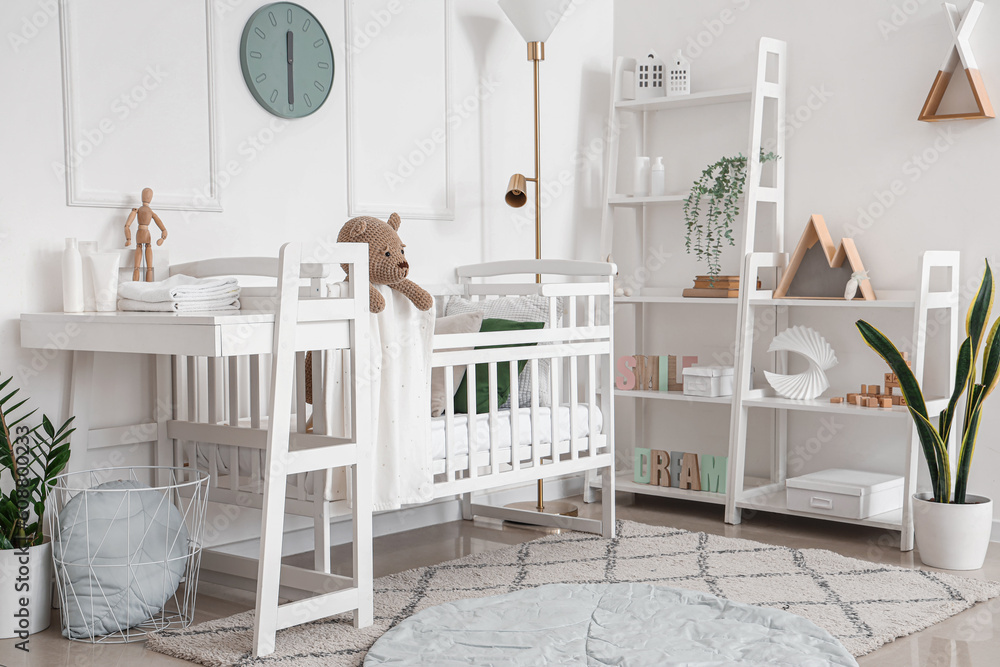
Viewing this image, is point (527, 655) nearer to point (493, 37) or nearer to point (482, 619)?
point (482, 619)


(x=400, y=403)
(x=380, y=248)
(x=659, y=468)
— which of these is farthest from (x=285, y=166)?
(x=659, y=468)

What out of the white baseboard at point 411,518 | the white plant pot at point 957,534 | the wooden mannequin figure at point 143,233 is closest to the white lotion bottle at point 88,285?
the wooden mannequin figure at point 143,233

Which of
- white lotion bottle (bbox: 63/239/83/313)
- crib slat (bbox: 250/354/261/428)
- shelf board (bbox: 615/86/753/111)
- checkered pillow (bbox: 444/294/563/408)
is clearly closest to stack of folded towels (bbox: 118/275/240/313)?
white lotion bottle (bbox: 63/239/83/313)

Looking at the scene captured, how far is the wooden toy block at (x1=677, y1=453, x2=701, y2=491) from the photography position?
3635mm

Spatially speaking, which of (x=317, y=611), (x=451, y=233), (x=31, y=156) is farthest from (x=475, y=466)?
(x=31, y=156)

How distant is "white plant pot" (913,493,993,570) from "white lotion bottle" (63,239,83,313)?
7.77ft

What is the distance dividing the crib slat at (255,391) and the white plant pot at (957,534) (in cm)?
189

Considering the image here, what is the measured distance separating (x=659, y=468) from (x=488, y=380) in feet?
3.53

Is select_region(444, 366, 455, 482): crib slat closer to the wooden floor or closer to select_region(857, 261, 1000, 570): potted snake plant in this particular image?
the wooden floor

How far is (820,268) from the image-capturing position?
11.5 feet

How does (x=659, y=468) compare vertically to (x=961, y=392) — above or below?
below

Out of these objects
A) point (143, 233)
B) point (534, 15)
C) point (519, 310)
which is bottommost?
point (519, 310)

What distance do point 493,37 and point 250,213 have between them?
1.30 metres

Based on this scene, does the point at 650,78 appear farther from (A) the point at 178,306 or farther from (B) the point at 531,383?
(A) the point at 178,306
